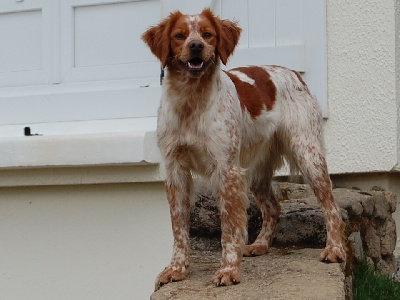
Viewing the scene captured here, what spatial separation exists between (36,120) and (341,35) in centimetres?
190

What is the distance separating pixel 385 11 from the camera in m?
5.38

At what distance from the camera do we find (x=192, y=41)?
3848mm

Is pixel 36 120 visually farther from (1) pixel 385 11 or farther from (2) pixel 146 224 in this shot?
(1) pixel 385 11

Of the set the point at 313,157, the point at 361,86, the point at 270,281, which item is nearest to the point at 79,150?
the point at 313,157

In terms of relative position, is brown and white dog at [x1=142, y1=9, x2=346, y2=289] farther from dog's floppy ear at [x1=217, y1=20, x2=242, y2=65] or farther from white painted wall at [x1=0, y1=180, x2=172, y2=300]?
white painted wall at [x1=0, y1=180, x2=172, y2=300]

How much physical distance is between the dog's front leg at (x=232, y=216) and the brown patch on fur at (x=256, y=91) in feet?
1.35

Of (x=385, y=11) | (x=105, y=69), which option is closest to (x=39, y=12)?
(x=105, y=69)

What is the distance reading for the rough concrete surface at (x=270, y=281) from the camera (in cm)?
378

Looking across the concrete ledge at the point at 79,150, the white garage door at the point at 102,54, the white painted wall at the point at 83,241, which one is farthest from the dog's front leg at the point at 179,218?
the white garage door at the point at 102,54

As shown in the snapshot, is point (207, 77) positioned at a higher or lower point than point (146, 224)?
higher

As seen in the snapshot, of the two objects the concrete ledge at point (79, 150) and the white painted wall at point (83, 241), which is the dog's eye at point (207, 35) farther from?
the white painted wall at point (83, 241)

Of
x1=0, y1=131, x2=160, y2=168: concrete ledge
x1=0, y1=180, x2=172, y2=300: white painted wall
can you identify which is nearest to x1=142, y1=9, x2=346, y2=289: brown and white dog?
x1=0, y1=131, x2=160, y2=168: concrete ledge

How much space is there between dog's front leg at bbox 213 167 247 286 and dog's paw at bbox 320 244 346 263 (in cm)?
45

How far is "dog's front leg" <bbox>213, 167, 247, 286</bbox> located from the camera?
402cm
